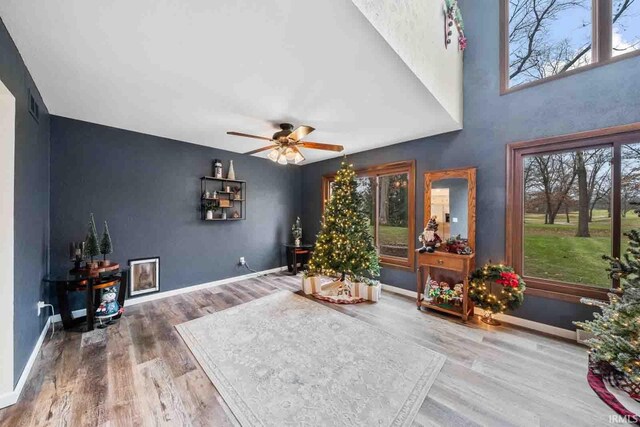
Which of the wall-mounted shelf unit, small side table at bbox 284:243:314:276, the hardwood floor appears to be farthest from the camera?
small side table at bbox 284:243:314:276

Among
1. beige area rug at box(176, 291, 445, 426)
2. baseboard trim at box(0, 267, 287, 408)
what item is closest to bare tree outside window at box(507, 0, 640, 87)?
beige area rug at box(176, 291, 445, 426)

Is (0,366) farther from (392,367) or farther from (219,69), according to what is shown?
(392,367)

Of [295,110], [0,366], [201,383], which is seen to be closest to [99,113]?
[295,110]

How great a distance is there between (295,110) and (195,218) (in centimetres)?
263

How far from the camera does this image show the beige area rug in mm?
1583

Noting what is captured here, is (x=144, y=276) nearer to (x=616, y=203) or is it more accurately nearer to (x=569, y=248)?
(x=569, y=248)

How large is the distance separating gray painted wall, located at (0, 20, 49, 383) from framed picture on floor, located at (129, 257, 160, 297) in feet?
2.99

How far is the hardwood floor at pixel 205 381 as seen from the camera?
1543 mm

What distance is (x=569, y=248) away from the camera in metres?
2.66

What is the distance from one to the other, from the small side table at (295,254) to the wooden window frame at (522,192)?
3.44 metres

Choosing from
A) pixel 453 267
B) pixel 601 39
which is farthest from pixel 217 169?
pixel 601 39

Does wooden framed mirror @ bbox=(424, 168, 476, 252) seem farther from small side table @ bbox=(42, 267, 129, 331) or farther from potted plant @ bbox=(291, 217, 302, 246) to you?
small side table @ bbox=(42, 267, 129, 331)

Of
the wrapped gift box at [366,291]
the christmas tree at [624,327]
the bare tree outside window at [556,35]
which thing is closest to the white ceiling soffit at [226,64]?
the bare tree outside window at [556,35]

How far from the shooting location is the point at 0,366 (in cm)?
159
